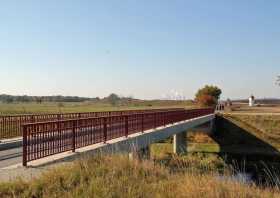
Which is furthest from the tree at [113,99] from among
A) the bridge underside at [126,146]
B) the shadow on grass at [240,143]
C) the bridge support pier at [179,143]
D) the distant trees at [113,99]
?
the bridge underside at [126,146]

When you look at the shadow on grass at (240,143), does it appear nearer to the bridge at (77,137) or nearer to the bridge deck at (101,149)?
the bridge deck at (101,149)

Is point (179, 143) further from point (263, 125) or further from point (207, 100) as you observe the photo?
point (207, 100)


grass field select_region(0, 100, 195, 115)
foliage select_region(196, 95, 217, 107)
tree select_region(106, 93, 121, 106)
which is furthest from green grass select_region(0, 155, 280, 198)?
tree select_region(106, 93, 121, 106)

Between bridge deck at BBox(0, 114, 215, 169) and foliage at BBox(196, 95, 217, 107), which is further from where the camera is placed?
foliage at BBox(196, 95, 217, 107)

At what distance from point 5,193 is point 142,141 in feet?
37.3

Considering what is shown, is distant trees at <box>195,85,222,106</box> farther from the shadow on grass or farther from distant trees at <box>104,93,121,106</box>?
distant trees at <box>104,93,121,106</box>

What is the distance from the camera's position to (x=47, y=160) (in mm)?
10555

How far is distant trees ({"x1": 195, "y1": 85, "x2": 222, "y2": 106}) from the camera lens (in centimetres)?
7488

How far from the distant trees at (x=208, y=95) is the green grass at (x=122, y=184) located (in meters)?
66.5

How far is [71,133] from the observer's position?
40.5ft

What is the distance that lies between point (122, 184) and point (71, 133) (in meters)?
5.18

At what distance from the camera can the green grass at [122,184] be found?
23.0 ft

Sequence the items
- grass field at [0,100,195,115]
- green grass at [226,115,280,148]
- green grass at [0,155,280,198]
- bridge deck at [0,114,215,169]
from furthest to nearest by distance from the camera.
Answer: grass field at [0,100,195,115] → green grass at [226,115,280,148] → bridge deck at [0,114,215,169] → green grass at [0,155,280,198]

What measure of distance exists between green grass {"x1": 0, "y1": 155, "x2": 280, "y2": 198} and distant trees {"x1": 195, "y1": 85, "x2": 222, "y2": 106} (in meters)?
66.5
